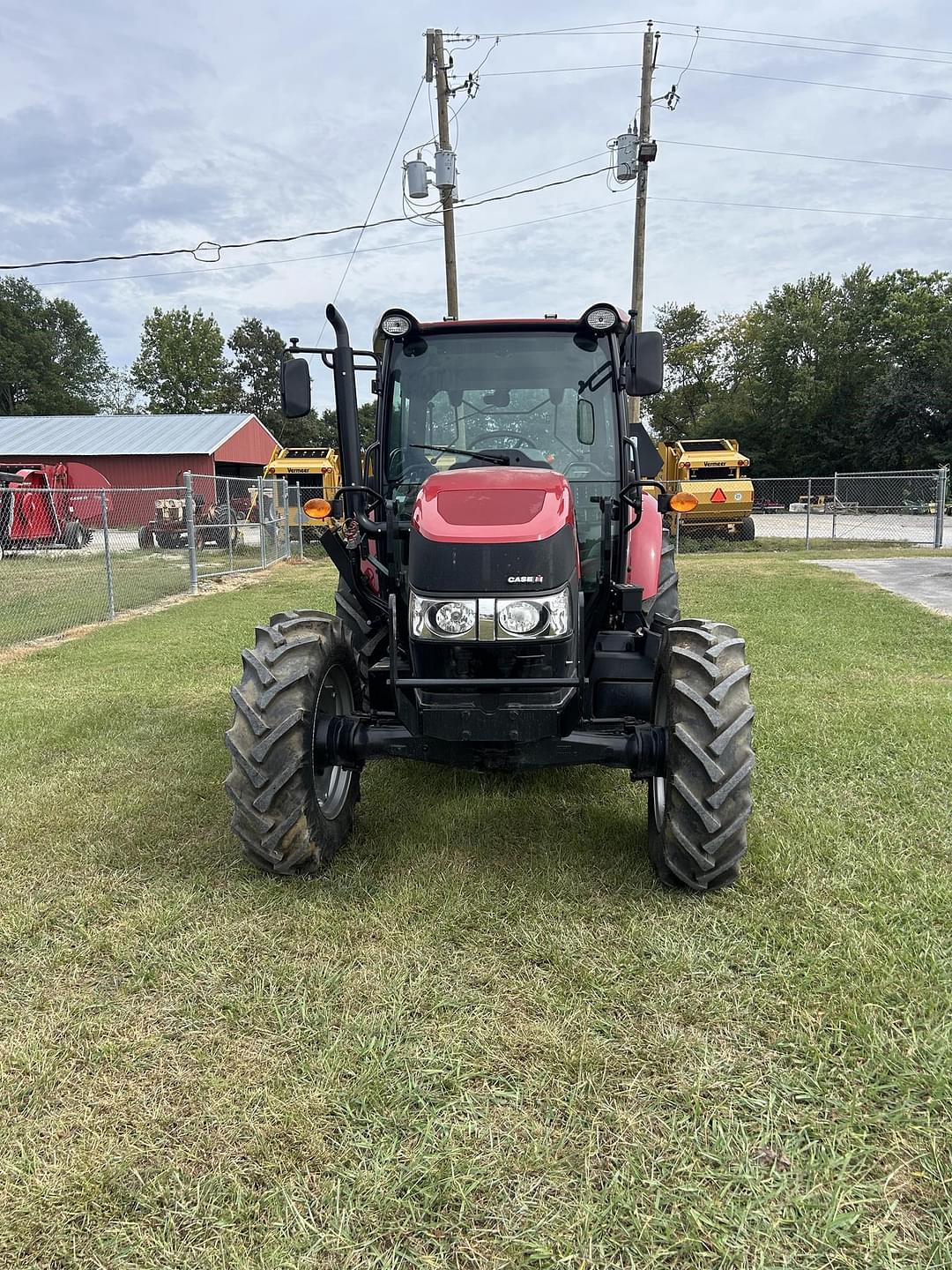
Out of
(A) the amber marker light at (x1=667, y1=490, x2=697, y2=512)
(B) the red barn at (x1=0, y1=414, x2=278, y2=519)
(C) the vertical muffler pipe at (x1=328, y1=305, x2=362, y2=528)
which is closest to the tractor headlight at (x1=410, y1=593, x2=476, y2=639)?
(C) the vertical muffler pipe at (x1=328, y1=305, x2=362, y2=528)

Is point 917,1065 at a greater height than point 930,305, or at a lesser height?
lesser

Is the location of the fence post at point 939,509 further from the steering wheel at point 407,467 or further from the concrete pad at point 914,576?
the steering wheel at point 407,467

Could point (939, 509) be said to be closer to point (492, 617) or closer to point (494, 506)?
point (494, 506)

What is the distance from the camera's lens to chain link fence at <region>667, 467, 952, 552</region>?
19000 mm

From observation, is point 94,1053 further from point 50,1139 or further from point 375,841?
point 375,841

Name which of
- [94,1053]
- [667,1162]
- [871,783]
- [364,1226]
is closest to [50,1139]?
[94,1053]

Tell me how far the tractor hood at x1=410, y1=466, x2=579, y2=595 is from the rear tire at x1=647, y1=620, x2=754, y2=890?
24.7 inches

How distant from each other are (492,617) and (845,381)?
53.1 meters

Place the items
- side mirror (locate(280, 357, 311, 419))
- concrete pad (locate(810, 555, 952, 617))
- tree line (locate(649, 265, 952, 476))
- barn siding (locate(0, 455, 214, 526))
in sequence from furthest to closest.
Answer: tree line (locate(649, 265, 952, 476)), barn siding (locate(0, 455, 214, 526)), concrete pad (locate(810, 555, 952, 617)), side mirror (locate(280, 357, 311, 419))

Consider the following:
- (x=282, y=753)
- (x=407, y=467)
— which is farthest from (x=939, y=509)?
(x=282, y=753)

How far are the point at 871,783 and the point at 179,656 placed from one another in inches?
239

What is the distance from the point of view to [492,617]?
2814 millimetres

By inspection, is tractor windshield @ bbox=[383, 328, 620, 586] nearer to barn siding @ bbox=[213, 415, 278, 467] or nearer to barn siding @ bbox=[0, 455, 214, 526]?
barn siding @ bbox=[0, 455, 214, 526]

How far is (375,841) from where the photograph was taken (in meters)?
3.65
